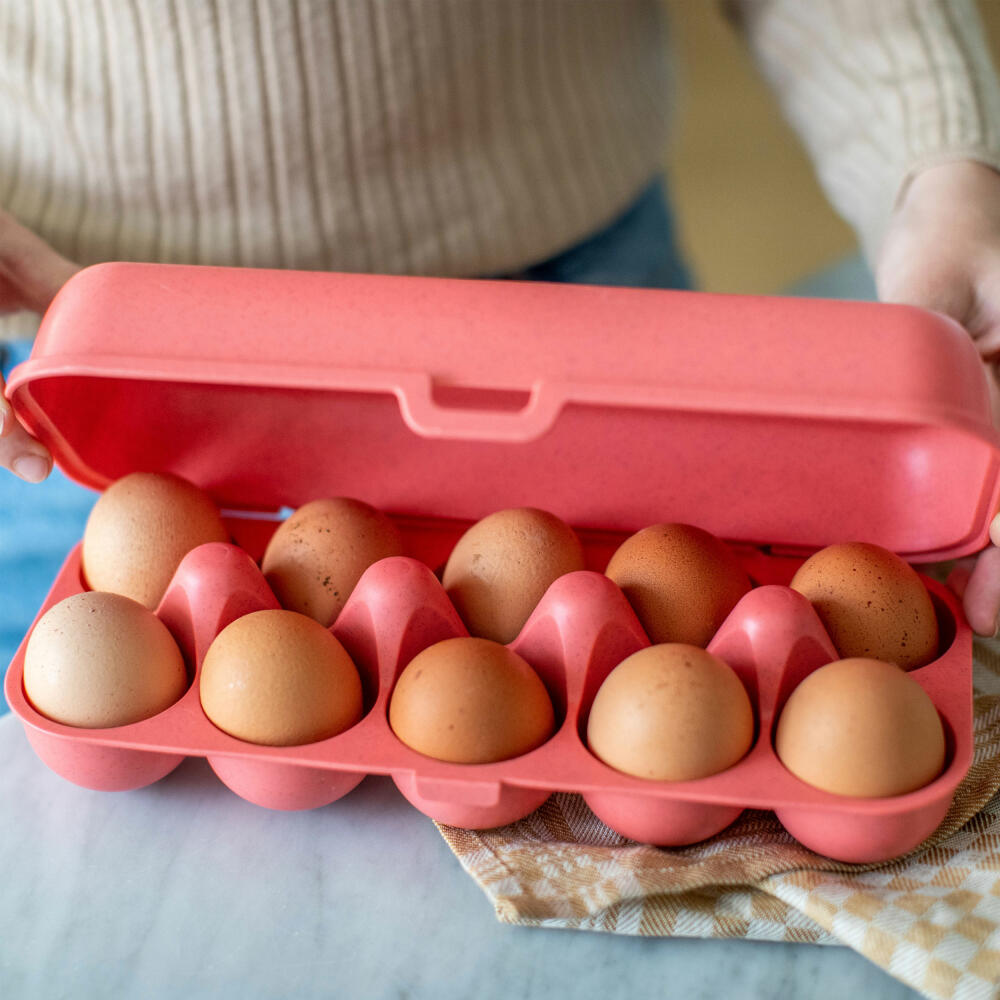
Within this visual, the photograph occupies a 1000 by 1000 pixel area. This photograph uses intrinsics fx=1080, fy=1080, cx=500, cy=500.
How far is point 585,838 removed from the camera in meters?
0.69


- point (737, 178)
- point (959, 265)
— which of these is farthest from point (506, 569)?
point (737, 178)

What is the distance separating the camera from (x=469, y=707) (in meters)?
0.65

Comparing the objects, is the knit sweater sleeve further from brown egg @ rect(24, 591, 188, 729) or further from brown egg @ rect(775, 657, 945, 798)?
brown egg @ rect(24, 591, 188, 729)

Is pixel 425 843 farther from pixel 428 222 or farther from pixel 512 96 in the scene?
pixel 512 96

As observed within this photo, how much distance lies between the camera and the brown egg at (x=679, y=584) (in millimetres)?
738

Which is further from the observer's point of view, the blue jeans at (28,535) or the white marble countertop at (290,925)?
the blue jeans at (28,535)

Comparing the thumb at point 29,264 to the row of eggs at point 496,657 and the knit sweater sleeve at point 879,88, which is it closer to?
the row of eggs at point 496,657

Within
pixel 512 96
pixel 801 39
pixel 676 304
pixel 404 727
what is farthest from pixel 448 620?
pixel 801 39

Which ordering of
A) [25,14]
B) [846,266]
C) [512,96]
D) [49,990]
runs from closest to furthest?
[49,990], [25,14], [512,96], [846,266]

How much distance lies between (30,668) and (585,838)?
0.37 meters

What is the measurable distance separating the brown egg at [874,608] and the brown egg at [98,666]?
0.44m

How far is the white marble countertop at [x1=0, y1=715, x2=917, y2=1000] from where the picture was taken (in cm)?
62

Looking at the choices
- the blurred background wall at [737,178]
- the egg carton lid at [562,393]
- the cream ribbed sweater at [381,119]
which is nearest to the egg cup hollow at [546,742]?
the egg carton lid at [562,393]

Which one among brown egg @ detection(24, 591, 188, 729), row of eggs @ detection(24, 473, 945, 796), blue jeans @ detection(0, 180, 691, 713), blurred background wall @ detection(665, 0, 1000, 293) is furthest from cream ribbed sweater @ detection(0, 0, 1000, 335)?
blurred background wall @ detection(665, 0, 1000, 293)
